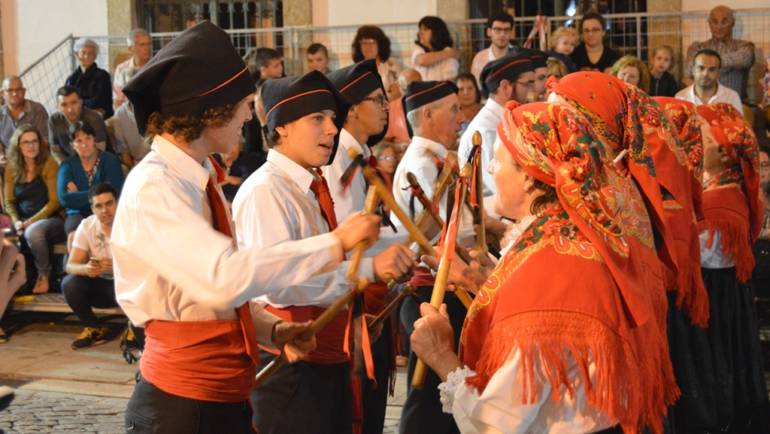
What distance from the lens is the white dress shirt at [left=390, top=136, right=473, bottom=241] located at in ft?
20.4

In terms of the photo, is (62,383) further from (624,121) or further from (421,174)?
(624,121)

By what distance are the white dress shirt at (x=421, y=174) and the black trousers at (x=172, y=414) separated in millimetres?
2577

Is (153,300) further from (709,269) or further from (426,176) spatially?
(709,269)

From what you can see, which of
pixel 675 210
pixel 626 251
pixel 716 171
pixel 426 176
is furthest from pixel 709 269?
pixel 626 251

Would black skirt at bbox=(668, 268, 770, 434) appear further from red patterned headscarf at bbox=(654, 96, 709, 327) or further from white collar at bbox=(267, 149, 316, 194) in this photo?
white collar at bbox=(267, 149, 316, 194)

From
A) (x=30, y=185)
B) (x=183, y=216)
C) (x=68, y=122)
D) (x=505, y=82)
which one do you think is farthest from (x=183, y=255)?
(x=68, y=122)

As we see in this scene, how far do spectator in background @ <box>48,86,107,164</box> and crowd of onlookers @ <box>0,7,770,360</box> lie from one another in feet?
0.04

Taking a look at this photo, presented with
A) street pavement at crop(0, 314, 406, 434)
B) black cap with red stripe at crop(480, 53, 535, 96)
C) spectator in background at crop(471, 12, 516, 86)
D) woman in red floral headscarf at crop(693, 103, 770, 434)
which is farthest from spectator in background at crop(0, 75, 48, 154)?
woman in red floral headscarf at crop(693, 103, 770, 434)

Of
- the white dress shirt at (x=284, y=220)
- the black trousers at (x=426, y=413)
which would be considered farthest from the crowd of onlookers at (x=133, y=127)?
the white dress shirt at (x=284, y=220)

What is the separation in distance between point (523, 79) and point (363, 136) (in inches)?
84.7

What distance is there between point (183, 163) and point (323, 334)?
130 centimetres

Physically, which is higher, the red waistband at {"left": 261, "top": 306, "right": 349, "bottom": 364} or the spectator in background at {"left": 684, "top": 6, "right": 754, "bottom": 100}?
the spectator in background at {"left": 684, "top": 6, "right": 754, "bottom": 100}

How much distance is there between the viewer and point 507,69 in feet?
25.6

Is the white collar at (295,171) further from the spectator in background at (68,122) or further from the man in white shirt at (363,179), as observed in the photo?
the spectator in background at (68,122)
